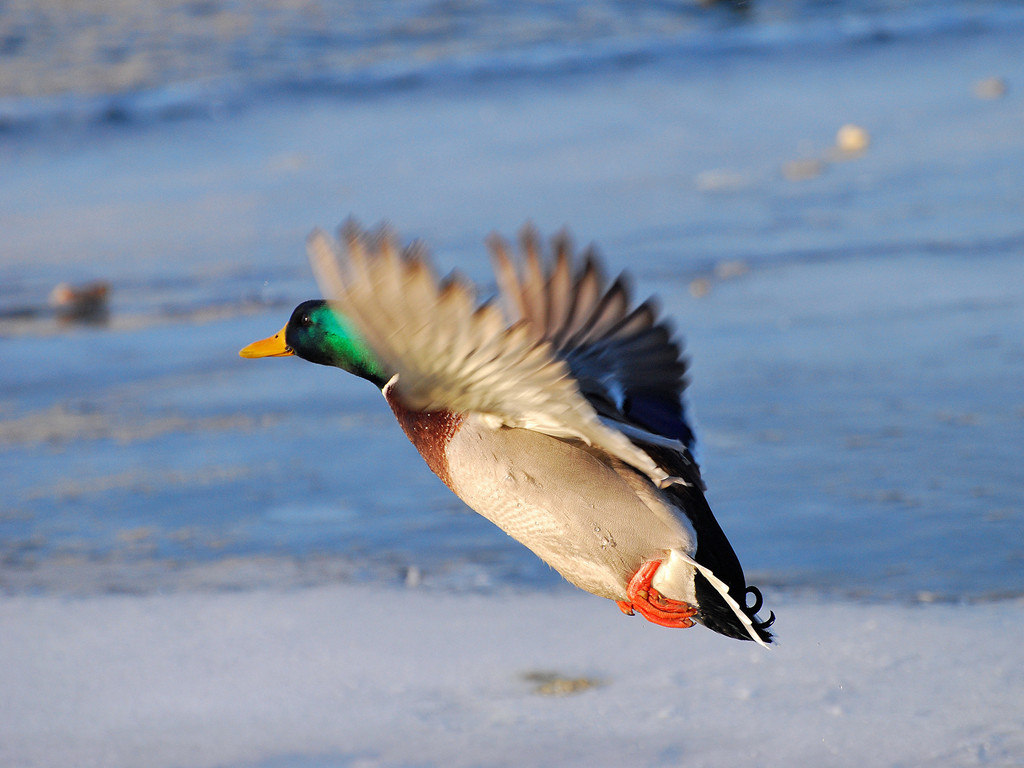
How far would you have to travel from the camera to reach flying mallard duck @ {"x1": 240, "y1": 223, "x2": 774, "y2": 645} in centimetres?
204

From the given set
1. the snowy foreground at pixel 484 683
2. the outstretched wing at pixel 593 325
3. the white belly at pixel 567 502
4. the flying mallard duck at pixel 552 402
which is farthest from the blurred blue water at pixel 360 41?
the outstretched wing at pixel 593 325

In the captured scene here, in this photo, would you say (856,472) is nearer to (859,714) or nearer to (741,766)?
(859,714)

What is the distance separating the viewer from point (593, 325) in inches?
83.7

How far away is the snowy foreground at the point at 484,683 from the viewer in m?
2.63

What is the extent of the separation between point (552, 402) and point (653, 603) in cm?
63

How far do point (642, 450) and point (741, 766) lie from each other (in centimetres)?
66

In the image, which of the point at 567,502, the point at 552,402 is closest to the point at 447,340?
the point at 552,402

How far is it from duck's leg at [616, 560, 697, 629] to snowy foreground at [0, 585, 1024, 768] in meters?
0.23

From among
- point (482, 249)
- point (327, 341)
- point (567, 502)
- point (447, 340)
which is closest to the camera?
point (447, 340)

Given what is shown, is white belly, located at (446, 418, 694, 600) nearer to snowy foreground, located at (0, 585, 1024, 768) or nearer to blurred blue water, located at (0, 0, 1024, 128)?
snowy foreground, located at (0, 585, 1024, 768)

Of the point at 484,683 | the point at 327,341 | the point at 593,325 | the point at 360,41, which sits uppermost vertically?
the point at 360,41

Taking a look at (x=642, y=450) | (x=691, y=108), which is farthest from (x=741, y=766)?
(x=691, y=108)

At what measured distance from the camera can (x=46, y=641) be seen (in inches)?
122

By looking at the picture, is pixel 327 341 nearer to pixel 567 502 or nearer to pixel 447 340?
pixel 567 502
